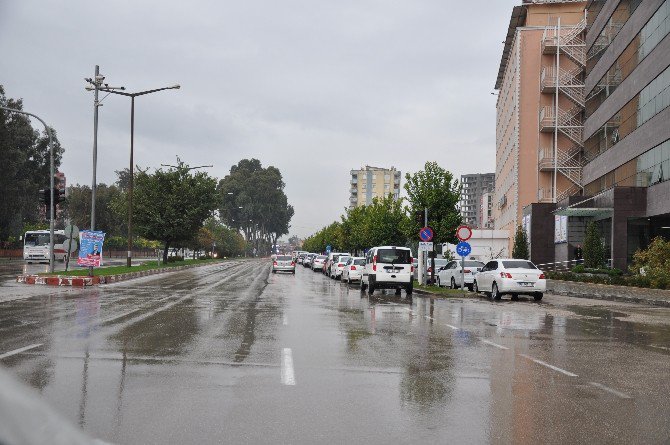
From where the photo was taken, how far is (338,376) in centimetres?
841

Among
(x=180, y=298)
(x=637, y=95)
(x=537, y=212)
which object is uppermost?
(x=637, y=95)

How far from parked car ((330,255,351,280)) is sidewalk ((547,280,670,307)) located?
46.6ft

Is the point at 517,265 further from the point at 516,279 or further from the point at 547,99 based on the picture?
the point at 547,99

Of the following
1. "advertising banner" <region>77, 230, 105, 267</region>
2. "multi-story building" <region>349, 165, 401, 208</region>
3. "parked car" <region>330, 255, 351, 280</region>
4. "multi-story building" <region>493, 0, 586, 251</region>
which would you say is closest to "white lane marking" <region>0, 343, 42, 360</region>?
"advertising banner" <region>77, 230, 105, 267</region>

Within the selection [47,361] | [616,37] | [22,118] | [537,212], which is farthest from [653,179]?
[22,118]

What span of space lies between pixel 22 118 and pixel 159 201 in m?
33.3

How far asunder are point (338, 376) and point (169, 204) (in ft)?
171

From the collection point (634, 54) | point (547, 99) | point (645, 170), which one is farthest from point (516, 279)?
point (547, 99)

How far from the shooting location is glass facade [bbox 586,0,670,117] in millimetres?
37688

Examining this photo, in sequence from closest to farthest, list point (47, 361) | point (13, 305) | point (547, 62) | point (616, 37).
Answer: point (47, 361) < point (13, 305) < point (616, 37) < point (547, 62)

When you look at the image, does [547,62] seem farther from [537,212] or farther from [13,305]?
[13,305]

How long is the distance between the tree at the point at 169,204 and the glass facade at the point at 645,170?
3452 centimetres

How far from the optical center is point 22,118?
81000 millimetres

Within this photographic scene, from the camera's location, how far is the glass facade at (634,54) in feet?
124
